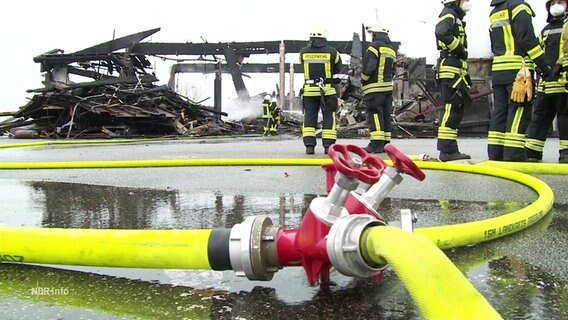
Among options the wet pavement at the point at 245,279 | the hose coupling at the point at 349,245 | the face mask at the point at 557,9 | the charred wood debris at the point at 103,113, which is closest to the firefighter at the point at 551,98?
the face mask at the point at 557,9

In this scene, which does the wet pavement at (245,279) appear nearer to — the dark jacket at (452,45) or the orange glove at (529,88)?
the orange glove at (529,88)

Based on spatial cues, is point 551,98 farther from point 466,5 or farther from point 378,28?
point 378,28

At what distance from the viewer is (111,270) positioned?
1572mm

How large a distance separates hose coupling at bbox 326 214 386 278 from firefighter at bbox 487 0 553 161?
3758 mm

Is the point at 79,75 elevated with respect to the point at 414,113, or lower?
elevated

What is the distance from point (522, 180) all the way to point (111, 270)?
9.21ft

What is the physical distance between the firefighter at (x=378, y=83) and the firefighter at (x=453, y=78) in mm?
1229

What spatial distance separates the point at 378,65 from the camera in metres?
6.20

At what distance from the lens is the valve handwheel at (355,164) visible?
3.80 feet

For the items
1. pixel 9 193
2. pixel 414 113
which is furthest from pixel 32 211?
pixel 414 113

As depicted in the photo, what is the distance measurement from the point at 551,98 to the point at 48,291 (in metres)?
4.84

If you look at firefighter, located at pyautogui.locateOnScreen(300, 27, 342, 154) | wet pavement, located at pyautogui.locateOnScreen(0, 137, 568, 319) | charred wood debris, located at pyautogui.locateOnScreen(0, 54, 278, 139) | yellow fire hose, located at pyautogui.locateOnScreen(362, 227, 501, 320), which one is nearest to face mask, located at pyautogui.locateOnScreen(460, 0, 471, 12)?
firefighter, located at pyautogui.locateOnScreen(300, 27, 342, 154)

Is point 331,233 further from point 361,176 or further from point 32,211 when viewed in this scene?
point 32,211

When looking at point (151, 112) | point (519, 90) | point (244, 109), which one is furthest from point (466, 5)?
point (244, 109)
